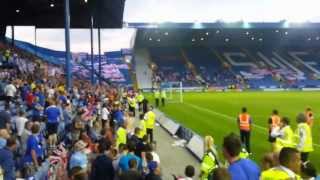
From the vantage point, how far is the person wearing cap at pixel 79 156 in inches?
419

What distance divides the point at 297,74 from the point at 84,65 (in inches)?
1279

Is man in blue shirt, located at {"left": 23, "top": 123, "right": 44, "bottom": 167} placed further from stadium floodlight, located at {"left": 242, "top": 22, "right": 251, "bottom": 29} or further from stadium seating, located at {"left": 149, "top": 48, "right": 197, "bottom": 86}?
stadium seating, located at {"left": 149, "top": 48, "right": 197, "bottom": 86}

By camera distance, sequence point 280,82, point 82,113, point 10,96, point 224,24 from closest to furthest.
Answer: point 82,113 < point 10,96 < point 224,24 < point 280,82

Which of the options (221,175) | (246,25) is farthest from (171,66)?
(221,175)

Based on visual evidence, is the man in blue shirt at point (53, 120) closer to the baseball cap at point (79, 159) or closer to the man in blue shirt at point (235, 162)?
the baseball cap at point (79, 159)

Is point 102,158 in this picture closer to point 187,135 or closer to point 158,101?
point 187,135

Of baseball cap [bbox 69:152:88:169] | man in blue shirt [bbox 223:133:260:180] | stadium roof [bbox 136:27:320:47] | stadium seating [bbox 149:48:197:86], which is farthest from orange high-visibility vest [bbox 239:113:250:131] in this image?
stadium seating [bbox 149:48:197:86]

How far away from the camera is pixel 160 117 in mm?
33375

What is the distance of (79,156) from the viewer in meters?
10.8

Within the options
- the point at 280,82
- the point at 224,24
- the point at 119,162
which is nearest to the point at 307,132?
the point at 119,162

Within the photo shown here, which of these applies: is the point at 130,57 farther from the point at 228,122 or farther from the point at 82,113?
the point at 82,113

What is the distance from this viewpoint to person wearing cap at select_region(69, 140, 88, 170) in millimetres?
10633

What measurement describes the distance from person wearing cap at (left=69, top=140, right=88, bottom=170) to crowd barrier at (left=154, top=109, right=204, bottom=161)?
8.22m

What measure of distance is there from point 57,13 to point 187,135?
2914 centimetres
